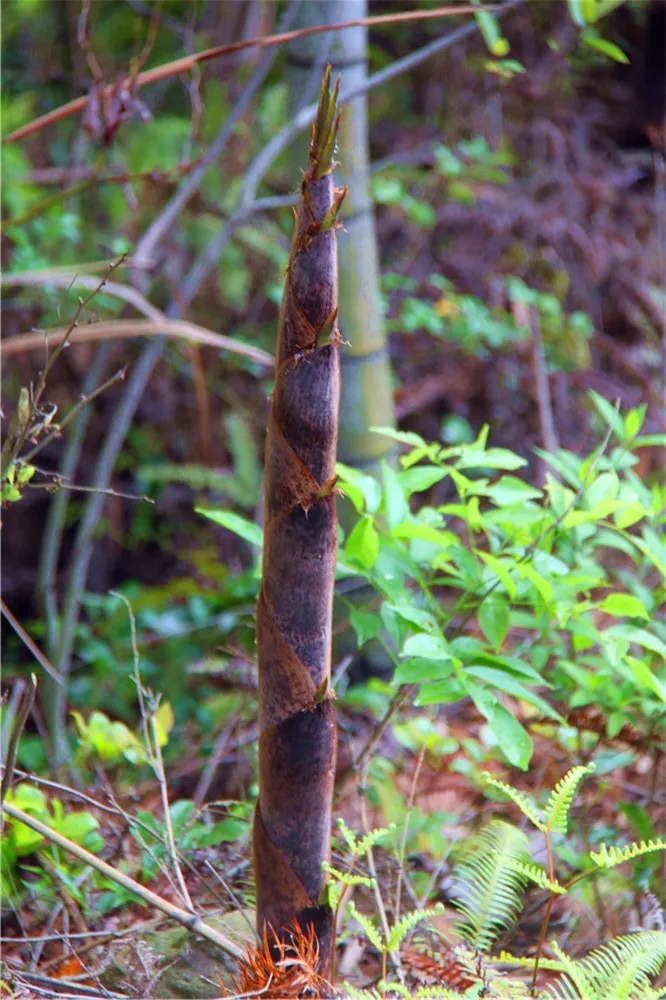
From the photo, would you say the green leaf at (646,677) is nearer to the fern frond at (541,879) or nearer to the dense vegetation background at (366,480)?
the dense vegetation background at (366,480)

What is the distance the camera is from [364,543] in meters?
1.01

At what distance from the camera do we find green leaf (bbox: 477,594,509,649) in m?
1.01

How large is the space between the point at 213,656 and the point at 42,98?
6.88ft

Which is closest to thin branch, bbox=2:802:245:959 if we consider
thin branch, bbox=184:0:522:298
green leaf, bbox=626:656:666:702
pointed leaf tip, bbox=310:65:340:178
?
green leaf, bbox=626:656:666:702

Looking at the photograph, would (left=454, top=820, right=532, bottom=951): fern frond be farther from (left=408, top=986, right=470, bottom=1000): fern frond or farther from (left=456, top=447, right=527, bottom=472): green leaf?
(left=456, top=447, right=527, bottom=472): green leaf

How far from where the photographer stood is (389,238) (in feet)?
10.1

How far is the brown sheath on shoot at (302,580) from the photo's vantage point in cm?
77

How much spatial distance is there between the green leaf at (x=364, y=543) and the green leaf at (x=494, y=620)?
0.49 ft

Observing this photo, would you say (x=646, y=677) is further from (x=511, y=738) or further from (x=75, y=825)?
(x=75, y=825)

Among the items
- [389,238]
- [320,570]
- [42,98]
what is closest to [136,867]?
[320,570]

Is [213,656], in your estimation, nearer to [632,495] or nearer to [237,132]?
[632,495]

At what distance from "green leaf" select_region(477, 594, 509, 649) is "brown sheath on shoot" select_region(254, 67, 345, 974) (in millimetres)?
249

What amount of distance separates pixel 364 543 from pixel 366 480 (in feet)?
0.34

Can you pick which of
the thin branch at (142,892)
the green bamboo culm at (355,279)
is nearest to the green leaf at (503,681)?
the thin branch at (142,892)
